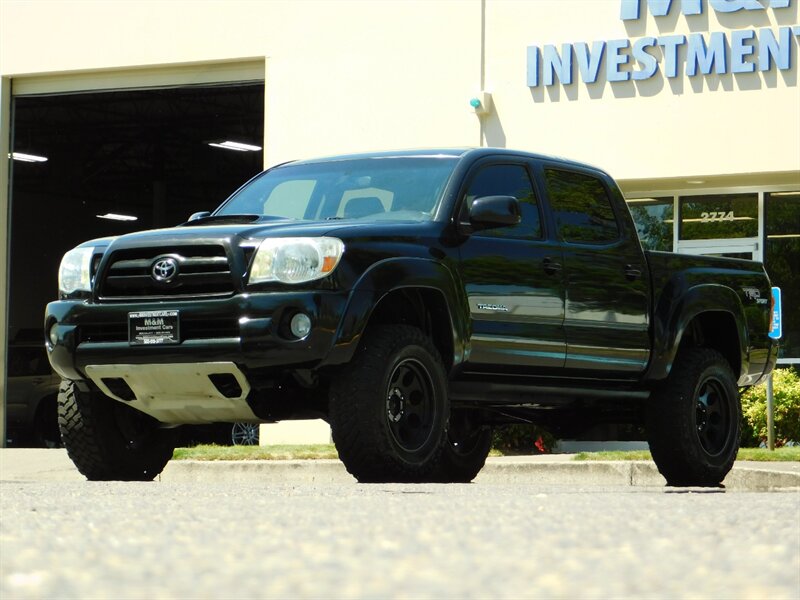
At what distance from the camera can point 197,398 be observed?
8.18 meters

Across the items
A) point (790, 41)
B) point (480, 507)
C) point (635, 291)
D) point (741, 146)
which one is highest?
point (790, 41)

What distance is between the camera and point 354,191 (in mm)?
9242

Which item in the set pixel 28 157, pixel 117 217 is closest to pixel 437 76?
pixel 28 157

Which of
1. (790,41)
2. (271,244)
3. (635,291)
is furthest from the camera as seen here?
(790,41)

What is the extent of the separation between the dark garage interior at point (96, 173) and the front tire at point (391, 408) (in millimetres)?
13058

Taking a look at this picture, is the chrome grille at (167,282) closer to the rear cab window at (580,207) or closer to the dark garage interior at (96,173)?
the rear cab window at (580,207)

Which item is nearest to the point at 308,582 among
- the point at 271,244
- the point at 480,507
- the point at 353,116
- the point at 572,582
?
the point at 572,582

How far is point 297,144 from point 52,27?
4210 mm

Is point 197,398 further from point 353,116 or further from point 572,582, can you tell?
point 353,116

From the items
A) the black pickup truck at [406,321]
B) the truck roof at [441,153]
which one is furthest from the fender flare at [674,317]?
the truck roof at [441,153]

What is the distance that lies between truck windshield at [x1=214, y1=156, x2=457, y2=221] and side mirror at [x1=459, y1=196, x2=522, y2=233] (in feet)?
0.76

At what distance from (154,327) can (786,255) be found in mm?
11797

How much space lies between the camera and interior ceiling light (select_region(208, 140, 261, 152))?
1223 inches

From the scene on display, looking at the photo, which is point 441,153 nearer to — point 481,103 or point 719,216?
point 481,103
